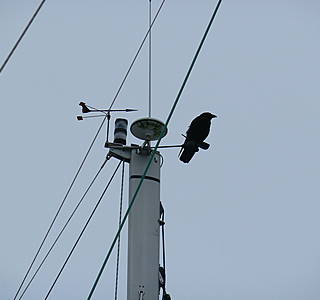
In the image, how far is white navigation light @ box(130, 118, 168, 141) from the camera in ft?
22.0

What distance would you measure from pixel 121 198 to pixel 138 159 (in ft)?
3.36

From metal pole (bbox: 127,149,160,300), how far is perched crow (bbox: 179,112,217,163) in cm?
30

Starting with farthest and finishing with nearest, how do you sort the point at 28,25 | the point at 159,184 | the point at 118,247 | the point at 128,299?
the point at 118,247 → the point at 159,184 → the point at 128,299 → the point at 28,25

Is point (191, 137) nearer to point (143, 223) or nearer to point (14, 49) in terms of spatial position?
point (143, 223)

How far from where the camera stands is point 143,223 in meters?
6.36

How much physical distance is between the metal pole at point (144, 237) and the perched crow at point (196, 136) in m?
0.30

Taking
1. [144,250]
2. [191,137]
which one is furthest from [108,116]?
[144,250]

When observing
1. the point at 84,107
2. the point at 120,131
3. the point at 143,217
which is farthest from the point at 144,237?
the point at 84,107

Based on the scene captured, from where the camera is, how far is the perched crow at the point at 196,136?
671 cm

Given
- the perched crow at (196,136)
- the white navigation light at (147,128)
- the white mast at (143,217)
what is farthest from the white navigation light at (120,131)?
the perched crow at (196,136)

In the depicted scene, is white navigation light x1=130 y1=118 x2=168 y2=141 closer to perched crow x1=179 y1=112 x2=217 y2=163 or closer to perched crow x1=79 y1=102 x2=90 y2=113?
perched crow x1=179 y1=112 x2=217 y2=163

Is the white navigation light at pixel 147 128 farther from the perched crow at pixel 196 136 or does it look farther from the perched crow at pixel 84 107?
the perched crow at pixel 84 107

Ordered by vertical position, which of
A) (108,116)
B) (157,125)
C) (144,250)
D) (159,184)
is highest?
(108,116)

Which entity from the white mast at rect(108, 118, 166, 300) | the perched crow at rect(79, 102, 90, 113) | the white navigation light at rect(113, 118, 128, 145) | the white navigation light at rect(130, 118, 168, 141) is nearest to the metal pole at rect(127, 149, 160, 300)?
the white mast at rect(108, 118, 166, 300)
